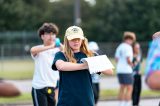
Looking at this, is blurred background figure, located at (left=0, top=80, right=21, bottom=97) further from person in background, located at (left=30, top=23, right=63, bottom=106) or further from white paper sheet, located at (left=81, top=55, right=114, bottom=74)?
white paper sheet, located at (left=81, top=55, right=114, bottom=74)

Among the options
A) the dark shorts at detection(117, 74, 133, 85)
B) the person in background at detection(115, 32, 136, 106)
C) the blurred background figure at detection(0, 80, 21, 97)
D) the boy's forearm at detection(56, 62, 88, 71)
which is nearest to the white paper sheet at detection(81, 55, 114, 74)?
the boy's forearm at detection(56, 62, 88, 71)

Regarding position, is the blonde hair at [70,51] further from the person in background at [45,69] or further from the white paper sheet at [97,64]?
the person in background at [45,69]

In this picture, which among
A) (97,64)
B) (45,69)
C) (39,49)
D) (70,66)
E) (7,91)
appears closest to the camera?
(97,64)

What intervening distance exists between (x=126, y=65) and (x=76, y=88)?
7.19 meters

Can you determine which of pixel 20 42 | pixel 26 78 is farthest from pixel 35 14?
pixel 26 78

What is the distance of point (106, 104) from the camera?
15.7 m

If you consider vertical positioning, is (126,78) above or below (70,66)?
below

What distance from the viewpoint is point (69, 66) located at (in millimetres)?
6445

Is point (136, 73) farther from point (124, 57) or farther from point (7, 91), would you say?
point (7, 91)

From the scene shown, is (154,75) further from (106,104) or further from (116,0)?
(116,0)

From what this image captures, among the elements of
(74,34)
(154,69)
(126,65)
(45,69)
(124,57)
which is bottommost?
(154,69)

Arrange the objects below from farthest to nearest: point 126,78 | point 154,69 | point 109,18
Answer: point 109,18, point 154,69, point 126,78

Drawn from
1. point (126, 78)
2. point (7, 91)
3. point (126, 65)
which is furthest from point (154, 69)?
point (126, 65)

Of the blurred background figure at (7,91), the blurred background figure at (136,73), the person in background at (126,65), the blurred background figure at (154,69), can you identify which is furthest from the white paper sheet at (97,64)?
the blurred background figure at (154,69)
